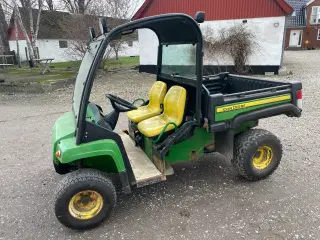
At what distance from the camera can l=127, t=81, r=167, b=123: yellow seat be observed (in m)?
3.72

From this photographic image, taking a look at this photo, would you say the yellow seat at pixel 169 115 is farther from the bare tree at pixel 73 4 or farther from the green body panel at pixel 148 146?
the bare tree at pixel 73 4

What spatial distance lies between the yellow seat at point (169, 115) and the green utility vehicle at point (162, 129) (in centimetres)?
1

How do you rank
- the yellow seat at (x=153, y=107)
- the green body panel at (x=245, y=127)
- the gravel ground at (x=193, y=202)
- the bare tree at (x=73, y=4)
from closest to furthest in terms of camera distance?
1. the gravel ground at (x=193, y=202)
2. the green body panel at (x=245, y=127)
3. the yellow seat at (x=153, y=107)
4. the bare tree at (x=73, y=4)

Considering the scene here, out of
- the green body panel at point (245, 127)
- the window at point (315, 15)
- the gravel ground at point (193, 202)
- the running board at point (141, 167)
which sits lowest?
the gravel ground at point (193, 202)

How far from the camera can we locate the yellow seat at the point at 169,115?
3238mm

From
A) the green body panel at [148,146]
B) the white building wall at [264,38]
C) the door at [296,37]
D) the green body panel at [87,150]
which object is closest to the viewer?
the green body panel at [87,150]

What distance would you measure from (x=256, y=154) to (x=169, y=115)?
4.03 ft

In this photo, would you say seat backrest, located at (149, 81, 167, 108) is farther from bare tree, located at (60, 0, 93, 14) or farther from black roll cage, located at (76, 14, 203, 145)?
bare tree, located at (60, 0, 93, 14)

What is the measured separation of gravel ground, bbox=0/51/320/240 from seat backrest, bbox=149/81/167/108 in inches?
38.5

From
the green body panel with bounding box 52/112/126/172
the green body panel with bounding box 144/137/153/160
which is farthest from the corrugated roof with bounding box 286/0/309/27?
the green body panel with bounding box 52/112/126/172

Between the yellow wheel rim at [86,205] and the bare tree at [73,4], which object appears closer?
the yellow wheel rim at [86,205]

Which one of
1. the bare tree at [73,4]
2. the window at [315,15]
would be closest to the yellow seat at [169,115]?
the bare tree at [73,4]

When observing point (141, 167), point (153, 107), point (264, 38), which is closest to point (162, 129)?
point (141, 167)

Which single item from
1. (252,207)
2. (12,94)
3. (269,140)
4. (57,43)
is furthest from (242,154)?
(57,43)
